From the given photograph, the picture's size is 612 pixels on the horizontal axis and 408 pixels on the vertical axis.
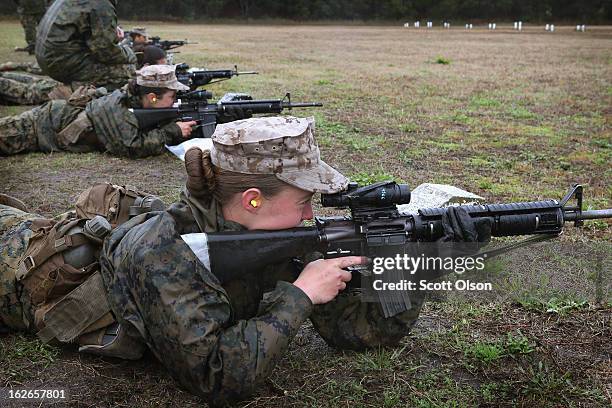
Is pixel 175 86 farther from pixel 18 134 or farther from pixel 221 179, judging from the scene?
pixel 221 179

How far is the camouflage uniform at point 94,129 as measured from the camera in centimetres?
776

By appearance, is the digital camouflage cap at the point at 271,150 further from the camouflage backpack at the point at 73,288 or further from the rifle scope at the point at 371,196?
the camouflage backpack at the point at 73,288

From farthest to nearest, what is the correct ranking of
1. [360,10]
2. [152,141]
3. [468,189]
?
[360,10], [152,141], [468,189]

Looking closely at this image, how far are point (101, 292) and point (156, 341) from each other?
25.2 inches

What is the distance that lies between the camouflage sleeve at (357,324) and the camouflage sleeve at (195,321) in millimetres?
527

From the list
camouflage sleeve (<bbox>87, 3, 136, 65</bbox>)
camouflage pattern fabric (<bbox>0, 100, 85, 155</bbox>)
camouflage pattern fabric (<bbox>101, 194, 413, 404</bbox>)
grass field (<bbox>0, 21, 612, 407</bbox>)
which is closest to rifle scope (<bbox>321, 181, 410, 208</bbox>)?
camouflage pattern fabric (<bbox>101, 194, 413, 404</bbox>)

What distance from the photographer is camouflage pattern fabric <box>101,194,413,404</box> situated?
266cm

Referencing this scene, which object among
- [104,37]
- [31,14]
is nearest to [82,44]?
[104,37]

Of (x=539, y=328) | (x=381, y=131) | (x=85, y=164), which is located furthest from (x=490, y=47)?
(x=539, y=328)

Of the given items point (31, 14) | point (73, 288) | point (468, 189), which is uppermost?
point (31, 14)

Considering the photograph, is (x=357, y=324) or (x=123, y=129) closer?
(x=357, y=324)

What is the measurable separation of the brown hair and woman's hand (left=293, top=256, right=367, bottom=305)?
0.40 metres

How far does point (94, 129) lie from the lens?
8039mm

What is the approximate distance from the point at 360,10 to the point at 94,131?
49841mm
